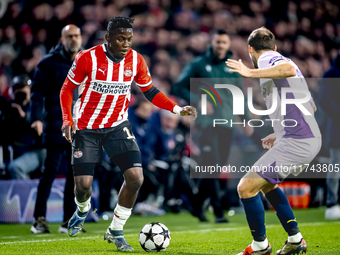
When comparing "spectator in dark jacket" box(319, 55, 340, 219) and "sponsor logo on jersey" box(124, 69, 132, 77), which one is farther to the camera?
"spectator in dark jacket" box(319, 55, 340, 219)

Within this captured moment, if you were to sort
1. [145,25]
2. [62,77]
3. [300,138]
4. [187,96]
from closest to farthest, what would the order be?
[300,138], [62,77], [187,96], [145,25]

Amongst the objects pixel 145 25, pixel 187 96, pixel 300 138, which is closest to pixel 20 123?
pixel 187 96

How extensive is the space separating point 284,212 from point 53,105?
3.13m

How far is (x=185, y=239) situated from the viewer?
A: 4.84m

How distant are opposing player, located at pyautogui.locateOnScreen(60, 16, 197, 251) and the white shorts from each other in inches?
35.0

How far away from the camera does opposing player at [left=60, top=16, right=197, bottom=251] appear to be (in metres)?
4.06

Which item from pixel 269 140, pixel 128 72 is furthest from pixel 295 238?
pixel 128 72

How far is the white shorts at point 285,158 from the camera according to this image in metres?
3.47

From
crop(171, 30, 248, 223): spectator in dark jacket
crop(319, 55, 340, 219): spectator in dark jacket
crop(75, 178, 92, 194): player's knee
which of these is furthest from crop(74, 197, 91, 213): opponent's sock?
crop(319, 55, 340, 219): spectator in dark jacket

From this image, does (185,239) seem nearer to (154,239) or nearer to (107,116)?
(154,239)

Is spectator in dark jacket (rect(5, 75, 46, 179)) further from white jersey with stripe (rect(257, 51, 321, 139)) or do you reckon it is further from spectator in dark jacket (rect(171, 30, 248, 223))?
white jersey with stripe (rect(257, 51, 321, 139))

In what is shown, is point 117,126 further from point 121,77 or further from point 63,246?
point 63,246

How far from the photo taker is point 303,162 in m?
3.57

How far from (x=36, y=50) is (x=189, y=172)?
4.12 meters
